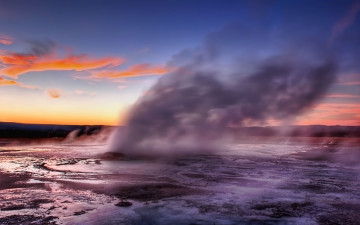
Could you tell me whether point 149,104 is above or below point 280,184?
above

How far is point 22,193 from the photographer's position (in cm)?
932

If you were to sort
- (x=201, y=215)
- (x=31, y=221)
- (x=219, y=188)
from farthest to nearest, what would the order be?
(x=219, y=188) → (x=201, y=215) → (x=31, y=221)

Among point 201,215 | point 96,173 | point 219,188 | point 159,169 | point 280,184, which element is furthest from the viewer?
point 159,169

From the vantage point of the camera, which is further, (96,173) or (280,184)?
(96,173)

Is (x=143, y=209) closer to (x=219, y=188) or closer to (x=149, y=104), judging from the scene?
(x=219, y=188)

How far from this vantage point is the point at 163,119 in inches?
1055

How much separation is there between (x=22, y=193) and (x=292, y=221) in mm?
8035

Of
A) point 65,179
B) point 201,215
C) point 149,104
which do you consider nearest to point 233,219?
point 201,215

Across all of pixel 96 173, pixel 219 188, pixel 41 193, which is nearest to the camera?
pixel 41 193

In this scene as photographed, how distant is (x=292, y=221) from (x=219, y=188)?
3.72m

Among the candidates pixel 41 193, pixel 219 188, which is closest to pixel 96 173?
pixel 41 193

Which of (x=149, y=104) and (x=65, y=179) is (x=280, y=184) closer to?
(x=65, y=179)

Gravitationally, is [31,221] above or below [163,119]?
below

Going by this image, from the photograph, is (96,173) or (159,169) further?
(159,169)
